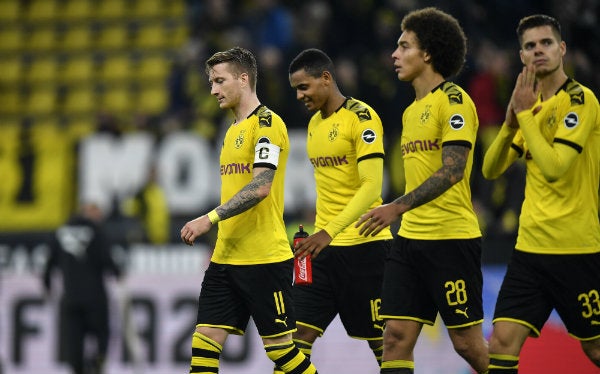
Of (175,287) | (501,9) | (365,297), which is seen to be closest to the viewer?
(365,297)

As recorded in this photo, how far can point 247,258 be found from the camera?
704 centimetres

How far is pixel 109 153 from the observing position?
15.0 metres

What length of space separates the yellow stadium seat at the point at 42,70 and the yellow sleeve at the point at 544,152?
14.3 meters

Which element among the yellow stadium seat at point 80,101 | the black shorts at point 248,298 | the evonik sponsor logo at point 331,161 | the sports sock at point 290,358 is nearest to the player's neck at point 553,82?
the evonik sponsor logo at point 331,161

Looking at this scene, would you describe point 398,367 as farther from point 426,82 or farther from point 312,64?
point 312,64

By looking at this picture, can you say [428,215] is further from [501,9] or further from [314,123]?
[501,9]

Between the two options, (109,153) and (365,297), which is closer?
(365,297)

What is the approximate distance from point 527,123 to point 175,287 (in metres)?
7.24

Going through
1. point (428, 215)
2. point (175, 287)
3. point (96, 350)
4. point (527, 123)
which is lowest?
point (96, 350)

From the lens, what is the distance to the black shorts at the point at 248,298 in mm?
7023

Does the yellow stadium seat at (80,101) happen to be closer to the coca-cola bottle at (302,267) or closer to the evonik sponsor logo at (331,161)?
the evonik sponsor logo at (331,161)

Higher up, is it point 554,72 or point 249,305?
point 554,72

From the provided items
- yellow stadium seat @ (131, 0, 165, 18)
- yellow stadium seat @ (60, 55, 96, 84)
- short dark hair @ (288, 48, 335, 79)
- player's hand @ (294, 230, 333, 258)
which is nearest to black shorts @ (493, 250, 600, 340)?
player's hand @ (294, 230, 333, 258)

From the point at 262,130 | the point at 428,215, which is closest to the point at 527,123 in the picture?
the point at 428,215
